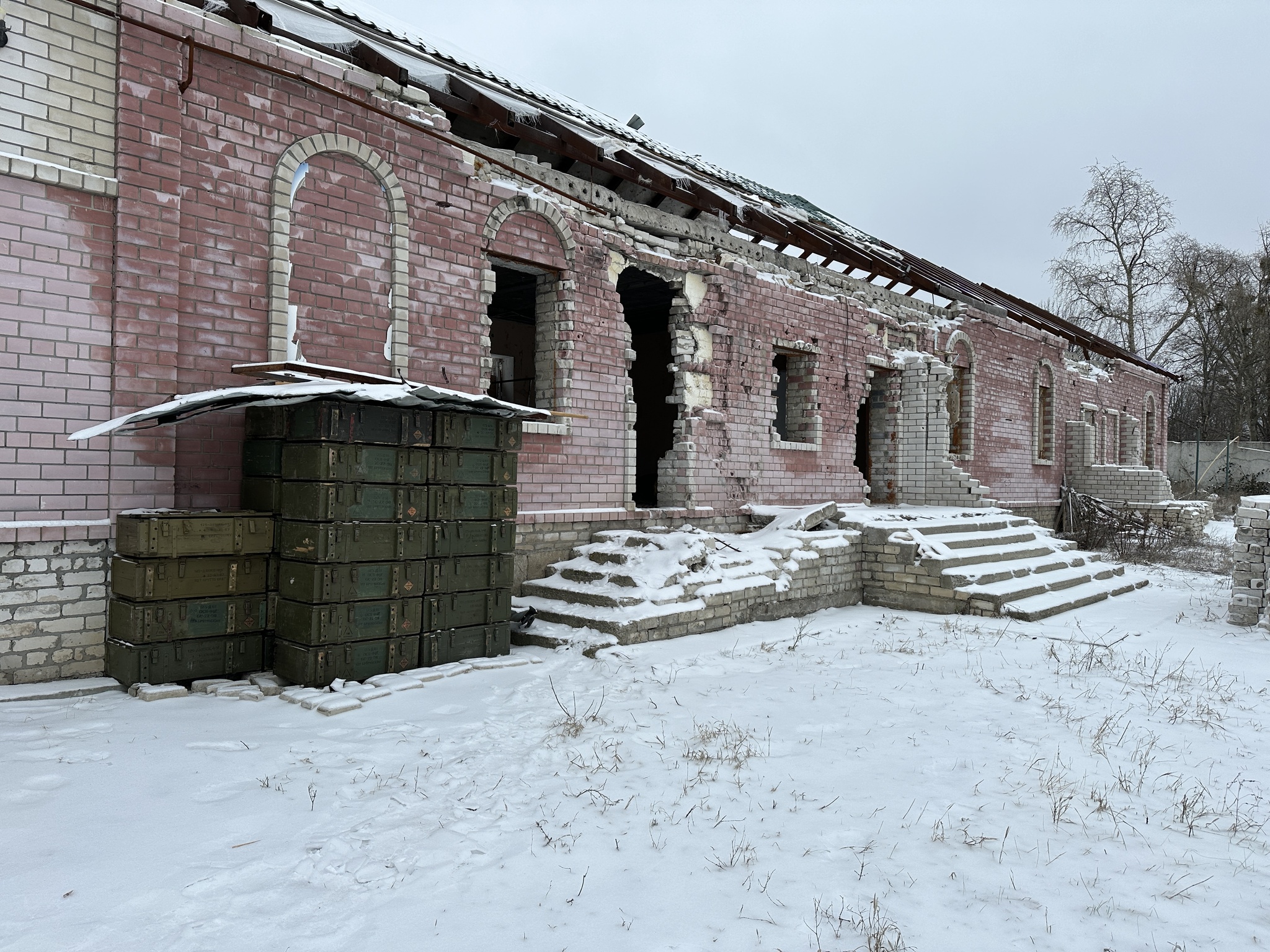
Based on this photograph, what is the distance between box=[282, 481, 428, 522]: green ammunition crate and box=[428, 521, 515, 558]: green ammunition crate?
195mm

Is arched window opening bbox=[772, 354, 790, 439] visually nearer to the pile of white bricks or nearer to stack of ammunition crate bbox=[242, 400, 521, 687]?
the pile of white bricks

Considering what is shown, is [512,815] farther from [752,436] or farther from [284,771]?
[752,436]

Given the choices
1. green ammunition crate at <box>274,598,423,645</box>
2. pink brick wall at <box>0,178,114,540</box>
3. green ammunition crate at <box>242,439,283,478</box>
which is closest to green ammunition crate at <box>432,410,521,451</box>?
green ammunition crate at <box>242,439,283,478</box>

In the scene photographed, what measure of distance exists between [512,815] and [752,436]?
26.8ft

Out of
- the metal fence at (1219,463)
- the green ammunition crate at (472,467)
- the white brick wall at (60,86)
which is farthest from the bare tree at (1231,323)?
the white brick wall at (60,86)

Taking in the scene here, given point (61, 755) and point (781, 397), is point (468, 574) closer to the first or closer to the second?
point (61, 755)

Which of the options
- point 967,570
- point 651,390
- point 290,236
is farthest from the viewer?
point 651,390

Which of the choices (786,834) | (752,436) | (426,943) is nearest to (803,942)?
(786,834)

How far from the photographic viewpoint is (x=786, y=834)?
347 centimetres

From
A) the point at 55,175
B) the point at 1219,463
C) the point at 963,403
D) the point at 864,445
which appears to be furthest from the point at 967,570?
the point at 1219,463

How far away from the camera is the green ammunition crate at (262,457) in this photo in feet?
19.3

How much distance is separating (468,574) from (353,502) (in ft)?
3.86

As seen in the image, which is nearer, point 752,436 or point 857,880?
point 857,880

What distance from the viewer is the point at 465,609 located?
250 inches
